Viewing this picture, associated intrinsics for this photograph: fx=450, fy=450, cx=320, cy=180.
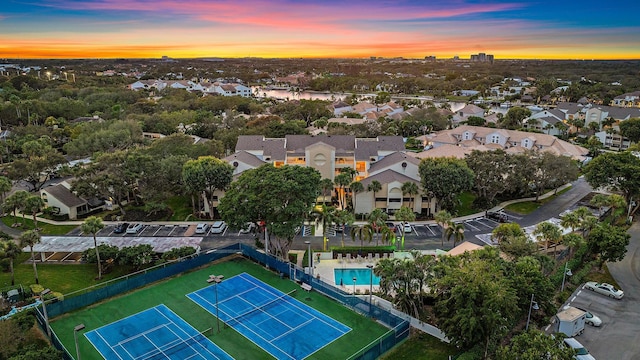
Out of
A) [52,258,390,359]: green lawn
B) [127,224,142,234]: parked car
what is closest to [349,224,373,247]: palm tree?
[52,258,390,359]: green lawn

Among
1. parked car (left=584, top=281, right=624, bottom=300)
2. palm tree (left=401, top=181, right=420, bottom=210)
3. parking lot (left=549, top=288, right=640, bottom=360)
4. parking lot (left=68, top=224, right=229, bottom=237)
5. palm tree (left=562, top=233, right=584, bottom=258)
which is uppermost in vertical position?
palm tree (left=401, top=181, right=420, bottom=210)

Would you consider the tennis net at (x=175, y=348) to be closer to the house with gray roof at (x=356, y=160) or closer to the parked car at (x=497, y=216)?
the house with gray roof at (x=356, y=160)

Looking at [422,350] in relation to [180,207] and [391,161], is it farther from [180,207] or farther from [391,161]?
[180,207]

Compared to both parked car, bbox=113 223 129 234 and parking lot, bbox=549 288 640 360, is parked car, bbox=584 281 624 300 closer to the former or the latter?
parking lot, bbox=549 288 640 360

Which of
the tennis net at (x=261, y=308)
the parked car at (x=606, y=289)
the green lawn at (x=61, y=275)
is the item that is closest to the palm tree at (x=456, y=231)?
the parked car at (x=606, y=289)

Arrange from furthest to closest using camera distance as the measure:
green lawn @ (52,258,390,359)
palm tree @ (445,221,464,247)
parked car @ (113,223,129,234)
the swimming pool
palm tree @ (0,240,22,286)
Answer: parked car @ (113,223,129,234), palm tree @ (445,221,464,247), the swimming pool, palm tree @ (0,240,22,286), green lawn @ (52,258,390,359)

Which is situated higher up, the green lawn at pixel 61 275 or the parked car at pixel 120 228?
the parked car at pixel 120 228

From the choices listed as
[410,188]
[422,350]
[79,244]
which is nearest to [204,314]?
[422,350]
